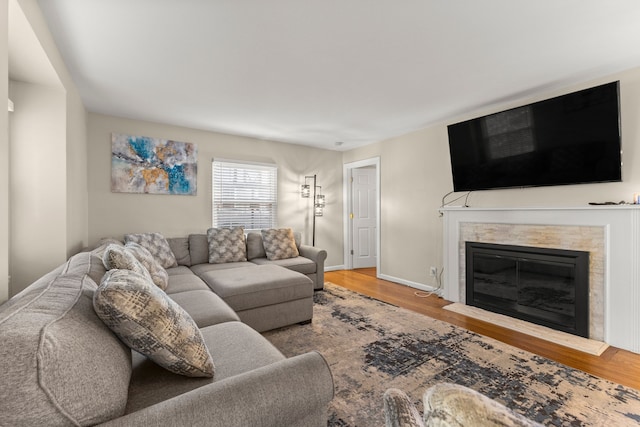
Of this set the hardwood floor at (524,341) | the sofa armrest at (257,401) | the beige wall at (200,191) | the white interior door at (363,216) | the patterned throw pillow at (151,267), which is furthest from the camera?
the white interior door at (363,216)

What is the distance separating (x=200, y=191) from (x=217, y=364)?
11.4ft

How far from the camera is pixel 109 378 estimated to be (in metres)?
0.85

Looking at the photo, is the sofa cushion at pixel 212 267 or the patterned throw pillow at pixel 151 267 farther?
the sofa cushion at pixel 212 267

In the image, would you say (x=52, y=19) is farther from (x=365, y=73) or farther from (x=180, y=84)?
(x=365, y=73)

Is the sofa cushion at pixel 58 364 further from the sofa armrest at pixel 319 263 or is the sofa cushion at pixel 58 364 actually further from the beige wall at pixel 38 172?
the sofa armrest at pixel 319 263

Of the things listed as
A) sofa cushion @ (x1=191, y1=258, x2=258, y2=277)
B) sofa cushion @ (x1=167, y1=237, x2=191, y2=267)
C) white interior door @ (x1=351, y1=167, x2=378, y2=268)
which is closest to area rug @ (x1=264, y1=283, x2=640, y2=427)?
sofa cushion @ (x1=191, y1=258, x2=258, y2=277)

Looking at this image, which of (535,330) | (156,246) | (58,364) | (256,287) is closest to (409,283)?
(535,330)

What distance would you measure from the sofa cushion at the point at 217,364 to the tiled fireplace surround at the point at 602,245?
2.97 meters

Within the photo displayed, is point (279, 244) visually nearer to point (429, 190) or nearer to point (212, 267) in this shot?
point (212, 267)

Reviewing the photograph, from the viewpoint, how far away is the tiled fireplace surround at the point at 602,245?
242 cm

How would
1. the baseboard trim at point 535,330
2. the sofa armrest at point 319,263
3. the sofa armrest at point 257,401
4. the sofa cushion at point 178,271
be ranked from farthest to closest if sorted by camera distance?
the sofa armrest at point 319,263 → the sofa cushion at point 178,271 → the baseboard trim at point 535,330 → the sofa armrest at point 257,401

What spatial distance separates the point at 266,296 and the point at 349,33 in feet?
7.55

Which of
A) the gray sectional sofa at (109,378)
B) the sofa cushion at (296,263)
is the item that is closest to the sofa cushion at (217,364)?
the gray sectional sofa at (109,378)

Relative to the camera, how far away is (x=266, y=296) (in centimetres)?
277
